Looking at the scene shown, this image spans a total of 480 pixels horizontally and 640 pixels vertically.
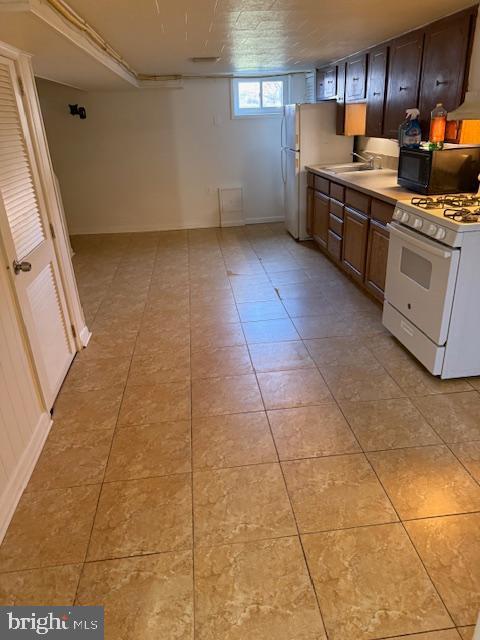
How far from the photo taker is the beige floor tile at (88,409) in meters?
2.46

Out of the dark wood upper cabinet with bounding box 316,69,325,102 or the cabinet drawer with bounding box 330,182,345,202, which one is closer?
the cabinet drawer with bounding box 330,182,345,202

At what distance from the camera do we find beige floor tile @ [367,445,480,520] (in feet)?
6.00

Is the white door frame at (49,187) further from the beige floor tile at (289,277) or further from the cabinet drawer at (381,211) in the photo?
the cabinet drawer at (381,211)

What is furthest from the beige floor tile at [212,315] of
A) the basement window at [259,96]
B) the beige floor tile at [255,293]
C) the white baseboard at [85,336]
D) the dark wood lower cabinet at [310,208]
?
the basement window at [259,96]

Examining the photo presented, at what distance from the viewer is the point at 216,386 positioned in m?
2.75

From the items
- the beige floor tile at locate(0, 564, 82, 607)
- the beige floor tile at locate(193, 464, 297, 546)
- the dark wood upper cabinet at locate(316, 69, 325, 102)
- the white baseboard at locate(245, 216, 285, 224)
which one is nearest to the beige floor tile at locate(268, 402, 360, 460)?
the beige floor tile at locate(193, 464, 297, 546)

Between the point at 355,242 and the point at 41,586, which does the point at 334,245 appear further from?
the point at 41,586

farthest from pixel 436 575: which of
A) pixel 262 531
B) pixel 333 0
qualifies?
pixel 333 0

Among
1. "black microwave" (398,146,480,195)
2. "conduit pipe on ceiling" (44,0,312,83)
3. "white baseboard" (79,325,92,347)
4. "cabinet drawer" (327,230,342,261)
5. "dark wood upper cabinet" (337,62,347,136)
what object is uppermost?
"conduit pipe on ceiling" (44,0,312,83)

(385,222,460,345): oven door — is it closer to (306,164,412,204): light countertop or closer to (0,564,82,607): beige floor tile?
(306,164,412,204): light countertop

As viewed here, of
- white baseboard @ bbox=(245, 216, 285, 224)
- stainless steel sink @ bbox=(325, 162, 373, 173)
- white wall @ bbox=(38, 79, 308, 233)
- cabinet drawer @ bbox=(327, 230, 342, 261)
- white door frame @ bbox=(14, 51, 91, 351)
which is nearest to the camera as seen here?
white door frame @ bbox=(14, 51, 91, 351)

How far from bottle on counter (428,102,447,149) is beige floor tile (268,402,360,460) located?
199 centimetres

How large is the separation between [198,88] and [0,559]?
5892 millimetres

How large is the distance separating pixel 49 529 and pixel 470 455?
1.90m
